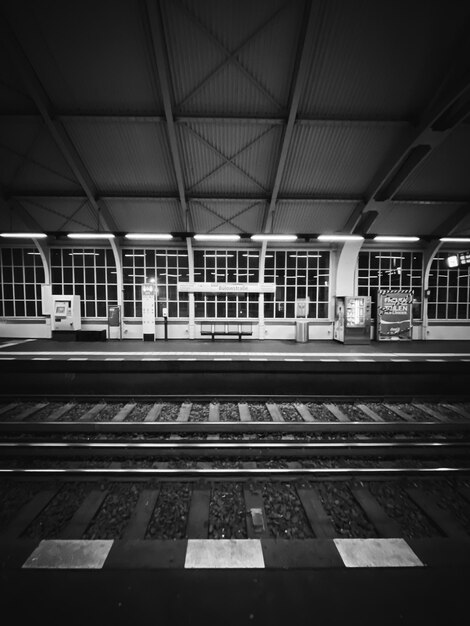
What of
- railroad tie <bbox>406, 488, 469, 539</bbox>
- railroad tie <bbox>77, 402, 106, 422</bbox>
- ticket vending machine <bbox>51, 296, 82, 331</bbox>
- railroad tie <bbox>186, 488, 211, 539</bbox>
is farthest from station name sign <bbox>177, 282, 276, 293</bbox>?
railroad tie <bbox>406, 488, 469, 539</bbox>

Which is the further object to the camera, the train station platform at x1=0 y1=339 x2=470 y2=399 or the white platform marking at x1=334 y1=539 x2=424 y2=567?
the train station platform at x1=0 y1=339 x2=470 y2=399

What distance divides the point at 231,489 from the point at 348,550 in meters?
1.38

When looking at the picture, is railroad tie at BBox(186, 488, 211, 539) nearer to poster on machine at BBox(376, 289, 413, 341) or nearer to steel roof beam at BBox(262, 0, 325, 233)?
steel roof beam at BBox(262, 0, 325, 233)

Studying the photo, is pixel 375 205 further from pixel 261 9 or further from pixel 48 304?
pixel 48 304

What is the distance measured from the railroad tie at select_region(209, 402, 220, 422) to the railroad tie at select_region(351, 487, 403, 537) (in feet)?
8.19

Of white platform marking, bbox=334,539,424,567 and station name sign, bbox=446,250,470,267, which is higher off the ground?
station name sign, bbox=446,250,470,267

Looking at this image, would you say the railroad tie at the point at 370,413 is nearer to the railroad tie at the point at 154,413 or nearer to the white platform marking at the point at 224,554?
the white platform marking at the point at 224,554

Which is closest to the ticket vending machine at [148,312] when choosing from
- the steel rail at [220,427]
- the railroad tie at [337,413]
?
the steel rail at [220,427]

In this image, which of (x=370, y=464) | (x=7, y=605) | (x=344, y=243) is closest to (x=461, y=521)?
(x=370, y=464)

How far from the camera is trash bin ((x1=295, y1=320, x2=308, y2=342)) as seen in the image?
12.1m

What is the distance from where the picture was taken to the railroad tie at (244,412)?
15.9 feet

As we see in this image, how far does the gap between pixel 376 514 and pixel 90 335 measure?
12.2m

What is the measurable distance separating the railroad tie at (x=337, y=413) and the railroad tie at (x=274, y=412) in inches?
40.6

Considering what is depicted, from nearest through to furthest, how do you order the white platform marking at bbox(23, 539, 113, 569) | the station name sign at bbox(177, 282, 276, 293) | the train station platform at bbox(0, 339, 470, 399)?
1. the white platform marking at bbox(23, 539, 113, 569)
2. the train station platform at bbox(0, 339, 470, 399)
3. the station name sign at bbox(177, 282, 276, 293)
